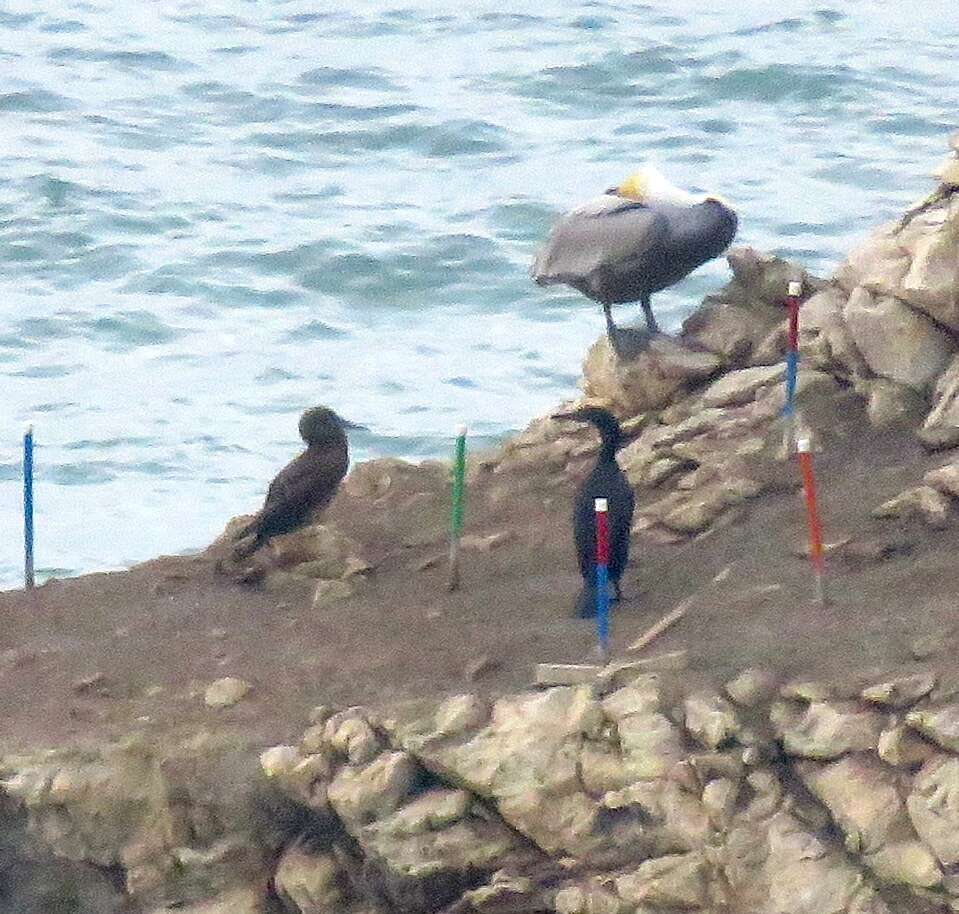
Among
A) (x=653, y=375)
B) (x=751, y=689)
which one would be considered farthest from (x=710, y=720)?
(x=653, y=375)

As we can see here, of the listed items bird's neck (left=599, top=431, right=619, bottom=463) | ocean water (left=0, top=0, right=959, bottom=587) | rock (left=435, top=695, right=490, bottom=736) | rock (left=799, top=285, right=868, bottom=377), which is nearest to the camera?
rock (left=435, top=695, right=490, bottom=736)

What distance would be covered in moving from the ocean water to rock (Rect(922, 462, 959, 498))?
6.20m

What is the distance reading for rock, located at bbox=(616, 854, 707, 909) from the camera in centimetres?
950

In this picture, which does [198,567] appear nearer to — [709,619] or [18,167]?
[709,619]

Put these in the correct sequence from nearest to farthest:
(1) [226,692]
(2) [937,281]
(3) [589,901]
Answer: (3) [589,901]
(1) [226,692]
(2) [937,281]

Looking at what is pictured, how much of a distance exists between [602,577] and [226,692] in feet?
5.71

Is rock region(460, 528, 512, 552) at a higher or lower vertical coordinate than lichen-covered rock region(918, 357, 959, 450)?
lower

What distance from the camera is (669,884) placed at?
952 cm

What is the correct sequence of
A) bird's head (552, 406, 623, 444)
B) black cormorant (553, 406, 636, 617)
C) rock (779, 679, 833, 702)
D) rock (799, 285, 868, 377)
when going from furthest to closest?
rock (799, 285, 868, 377)
bird's head (552, 406, 623, 444)
black cormorant (553, 406, 636, 617)
rock (779, 679, 833, 702)

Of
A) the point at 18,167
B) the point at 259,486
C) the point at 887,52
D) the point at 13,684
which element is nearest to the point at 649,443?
the point at 13,684

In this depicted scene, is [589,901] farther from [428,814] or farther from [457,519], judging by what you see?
[457,519]

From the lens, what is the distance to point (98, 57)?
31297mm

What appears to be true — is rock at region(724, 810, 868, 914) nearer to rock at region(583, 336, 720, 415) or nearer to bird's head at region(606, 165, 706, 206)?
rock at region(583, 336, 720, 415)

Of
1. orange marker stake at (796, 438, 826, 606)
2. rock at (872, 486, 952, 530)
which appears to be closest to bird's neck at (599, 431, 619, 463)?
orange marker stake at (796, 438, 826, 606)
